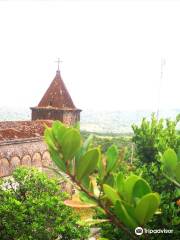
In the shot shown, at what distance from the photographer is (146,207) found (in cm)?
114

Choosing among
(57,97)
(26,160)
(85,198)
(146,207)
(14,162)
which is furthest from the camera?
(57,97)

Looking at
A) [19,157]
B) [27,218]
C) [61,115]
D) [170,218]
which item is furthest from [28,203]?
[61,115]

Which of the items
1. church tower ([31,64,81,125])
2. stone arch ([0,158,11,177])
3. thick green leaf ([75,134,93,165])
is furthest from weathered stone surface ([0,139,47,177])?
thick green leaf ([75,134,93,165])

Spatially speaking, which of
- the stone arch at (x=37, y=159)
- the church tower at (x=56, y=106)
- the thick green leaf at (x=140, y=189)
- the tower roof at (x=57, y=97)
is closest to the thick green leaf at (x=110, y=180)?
the thick green leaf at (x=140, y=189)

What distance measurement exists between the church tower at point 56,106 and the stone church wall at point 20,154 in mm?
6968

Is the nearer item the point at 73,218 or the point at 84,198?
the point at 84,198

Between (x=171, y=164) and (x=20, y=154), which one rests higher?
(x=171, y=164)

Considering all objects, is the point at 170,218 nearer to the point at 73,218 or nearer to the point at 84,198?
the point at 84,198

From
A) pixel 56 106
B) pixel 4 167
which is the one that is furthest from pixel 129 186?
pixel 56 106

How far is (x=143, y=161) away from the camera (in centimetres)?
973

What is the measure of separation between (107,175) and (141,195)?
0.21 m

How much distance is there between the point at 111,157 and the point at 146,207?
264mm

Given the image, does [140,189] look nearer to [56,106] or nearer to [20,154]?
[20,154]

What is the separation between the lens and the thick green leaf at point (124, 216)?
3.82 feet
